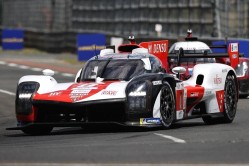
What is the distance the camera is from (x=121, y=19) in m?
37.7

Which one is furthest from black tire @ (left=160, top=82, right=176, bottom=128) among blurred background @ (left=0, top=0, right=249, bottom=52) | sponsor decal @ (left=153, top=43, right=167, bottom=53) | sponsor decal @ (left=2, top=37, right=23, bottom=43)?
sponsor decal @ (left=2, top=37, right=23, bottom=43)

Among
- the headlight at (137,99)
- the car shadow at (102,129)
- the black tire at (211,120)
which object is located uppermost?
the headlight at (137,99)

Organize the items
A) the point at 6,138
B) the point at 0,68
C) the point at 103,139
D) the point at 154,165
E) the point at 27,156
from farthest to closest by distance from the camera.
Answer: the point at 0,68
the point at 6,138
the point at 103,139
the point at 27,156
the point at 154,165

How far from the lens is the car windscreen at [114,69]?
1439 cm

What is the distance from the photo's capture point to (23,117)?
45.1ft

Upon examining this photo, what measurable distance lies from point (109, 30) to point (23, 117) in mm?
25755

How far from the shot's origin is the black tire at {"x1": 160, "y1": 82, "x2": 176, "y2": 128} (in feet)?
45.1

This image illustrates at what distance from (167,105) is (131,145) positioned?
2697 millimetres

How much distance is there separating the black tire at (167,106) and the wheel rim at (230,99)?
5.89ft

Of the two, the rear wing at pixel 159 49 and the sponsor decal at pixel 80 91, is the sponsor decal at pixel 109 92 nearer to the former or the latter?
the sponsor decal at pixel 80 91

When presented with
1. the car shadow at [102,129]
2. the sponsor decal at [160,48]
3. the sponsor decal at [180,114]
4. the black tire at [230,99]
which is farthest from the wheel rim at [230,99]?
the sponsor decal at [160,48]

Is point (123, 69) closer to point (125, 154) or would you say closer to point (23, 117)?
point (23, 117)

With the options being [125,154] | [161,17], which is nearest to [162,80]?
[125,154]

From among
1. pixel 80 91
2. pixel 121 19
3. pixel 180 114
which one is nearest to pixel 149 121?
pixel 80 91
